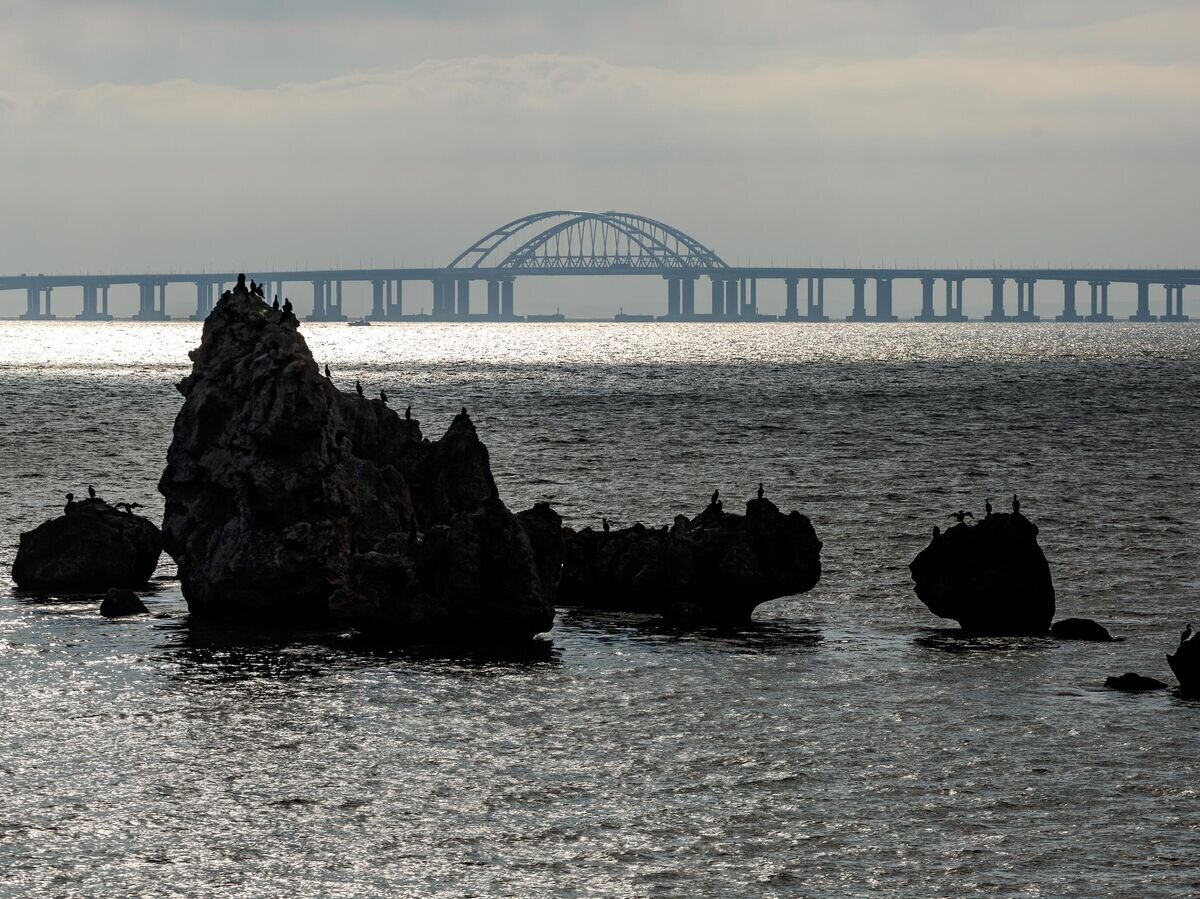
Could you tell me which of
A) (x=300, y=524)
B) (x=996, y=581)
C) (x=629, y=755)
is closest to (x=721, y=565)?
(x=996, y=581)

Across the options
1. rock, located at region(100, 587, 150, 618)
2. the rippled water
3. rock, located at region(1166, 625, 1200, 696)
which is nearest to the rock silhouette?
rock, located at region(1166, 625, 1200, 696)

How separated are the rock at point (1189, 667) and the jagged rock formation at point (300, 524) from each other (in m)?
10.9

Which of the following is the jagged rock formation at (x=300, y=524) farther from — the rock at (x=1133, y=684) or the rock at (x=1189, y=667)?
the rock at (x=1189, y=667)

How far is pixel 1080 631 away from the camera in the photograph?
105 ft

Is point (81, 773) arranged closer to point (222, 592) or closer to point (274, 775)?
point (274, 775)

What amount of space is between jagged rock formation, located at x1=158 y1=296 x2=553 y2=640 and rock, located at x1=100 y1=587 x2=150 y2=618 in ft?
3.27

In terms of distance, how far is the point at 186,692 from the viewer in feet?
87.0

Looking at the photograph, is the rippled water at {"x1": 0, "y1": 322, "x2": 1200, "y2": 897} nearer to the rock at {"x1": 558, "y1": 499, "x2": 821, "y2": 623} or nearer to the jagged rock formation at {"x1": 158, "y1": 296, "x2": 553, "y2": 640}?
the rock at {"x1": 558, "y1": 499, "x2": 821, "y2": 623}

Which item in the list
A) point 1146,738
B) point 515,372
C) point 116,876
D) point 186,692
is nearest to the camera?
point 116,876

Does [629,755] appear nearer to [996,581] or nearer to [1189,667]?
[1189,667]

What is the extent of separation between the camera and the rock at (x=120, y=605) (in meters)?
33.5

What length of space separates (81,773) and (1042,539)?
31556mm

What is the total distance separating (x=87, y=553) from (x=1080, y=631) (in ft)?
67.2

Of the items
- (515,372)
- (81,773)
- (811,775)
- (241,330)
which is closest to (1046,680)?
(811,775)
